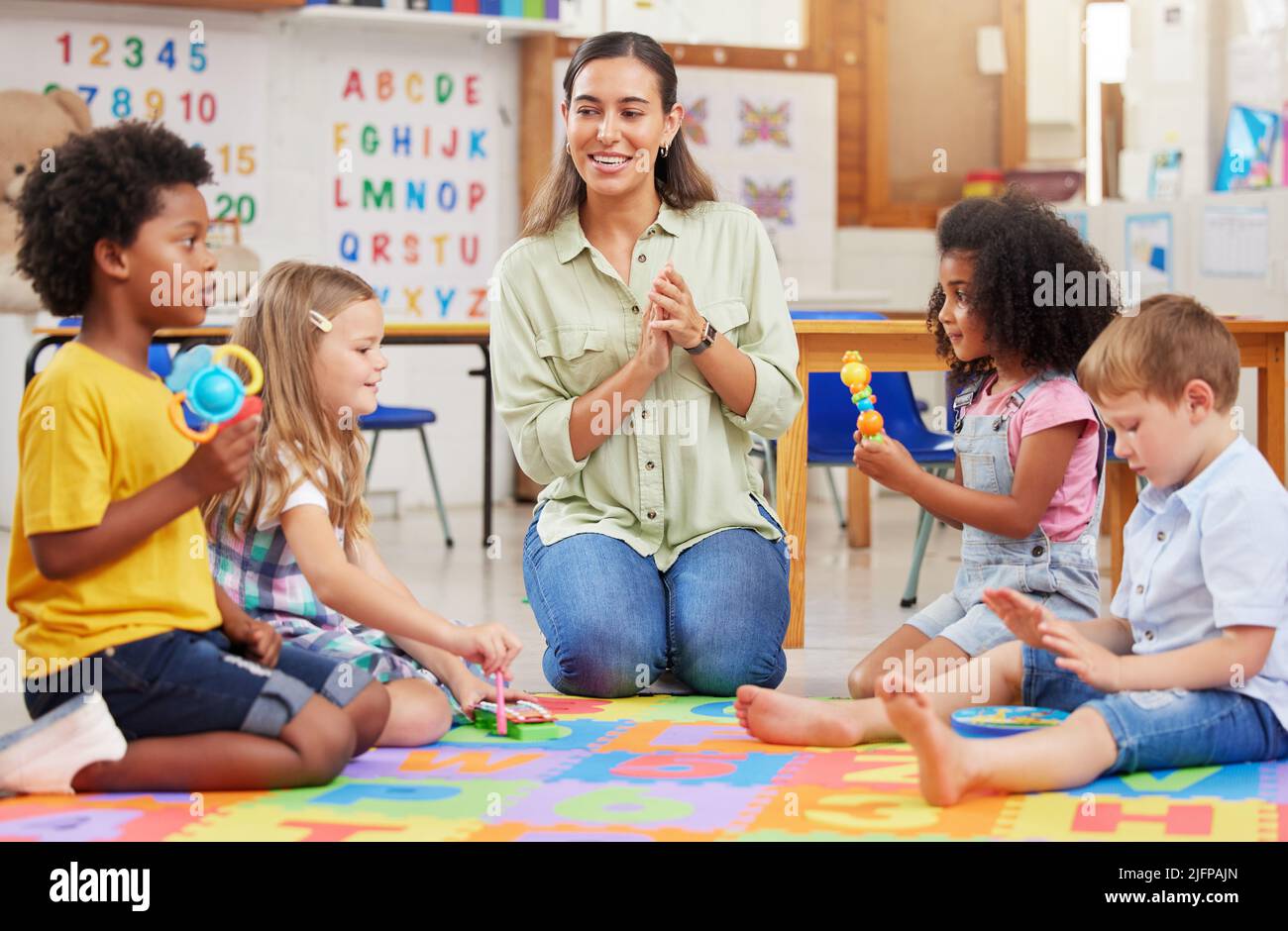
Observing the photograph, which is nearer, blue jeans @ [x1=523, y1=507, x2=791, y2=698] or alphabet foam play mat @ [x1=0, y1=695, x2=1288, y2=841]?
alphabet foam play mat @ [x1=0, y1=695, x2=1288, y2=841]

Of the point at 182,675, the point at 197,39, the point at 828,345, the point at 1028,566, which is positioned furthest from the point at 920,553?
the point at 197,39

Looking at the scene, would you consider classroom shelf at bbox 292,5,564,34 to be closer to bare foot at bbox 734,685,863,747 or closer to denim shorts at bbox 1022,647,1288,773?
bare foot at bbox 734,685,863,747

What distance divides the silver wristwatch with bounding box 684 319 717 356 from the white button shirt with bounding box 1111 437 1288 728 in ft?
2.40

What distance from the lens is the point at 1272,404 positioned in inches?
137

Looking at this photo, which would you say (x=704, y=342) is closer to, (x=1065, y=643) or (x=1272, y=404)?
(x=1065, y=643)

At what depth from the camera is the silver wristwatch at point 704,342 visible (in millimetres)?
2566

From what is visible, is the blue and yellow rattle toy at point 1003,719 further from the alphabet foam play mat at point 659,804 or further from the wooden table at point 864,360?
the wooden table at point 864,360

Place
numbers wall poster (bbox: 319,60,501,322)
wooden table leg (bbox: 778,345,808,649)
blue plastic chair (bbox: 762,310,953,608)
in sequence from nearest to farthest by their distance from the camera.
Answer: wooden table leg (bbox: 778,345,808,649) → blue plastic chair (bbox: 762,310,953,608) → numbers wall poster (bbox: 319,60,501,322)

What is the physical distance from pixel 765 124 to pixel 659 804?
183 inches

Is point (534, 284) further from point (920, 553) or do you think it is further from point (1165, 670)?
point (920, 553)

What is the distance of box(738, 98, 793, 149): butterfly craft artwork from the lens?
20.3 feet

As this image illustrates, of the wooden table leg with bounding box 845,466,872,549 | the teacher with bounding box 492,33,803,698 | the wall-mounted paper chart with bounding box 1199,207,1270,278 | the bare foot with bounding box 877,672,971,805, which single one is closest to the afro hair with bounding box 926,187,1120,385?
the teacher with bounding box 492,33,803,698
